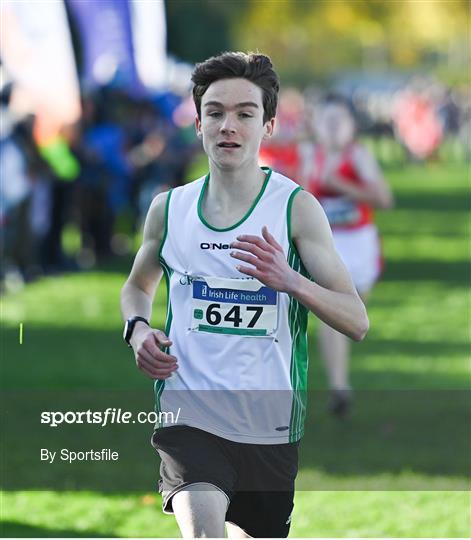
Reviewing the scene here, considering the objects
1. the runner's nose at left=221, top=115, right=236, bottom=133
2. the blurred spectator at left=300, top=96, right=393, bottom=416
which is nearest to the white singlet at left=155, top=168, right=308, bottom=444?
the runner's nose at left=221, top=115, right=236, bottom=133

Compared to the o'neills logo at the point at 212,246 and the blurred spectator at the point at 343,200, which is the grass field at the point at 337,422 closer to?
the blurred spectator at the point at 343,200

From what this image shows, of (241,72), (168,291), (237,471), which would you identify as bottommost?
(237,471)

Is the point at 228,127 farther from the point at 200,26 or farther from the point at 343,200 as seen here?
the point at 200,26

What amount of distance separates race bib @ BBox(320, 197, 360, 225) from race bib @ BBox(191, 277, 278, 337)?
17.3ft

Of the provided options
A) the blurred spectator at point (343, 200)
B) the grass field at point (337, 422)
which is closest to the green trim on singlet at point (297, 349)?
the grass field at point (337, 422)

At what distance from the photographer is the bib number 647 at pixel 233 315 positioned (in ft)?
15.0

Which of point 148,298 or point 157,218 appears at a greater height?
point 157,218

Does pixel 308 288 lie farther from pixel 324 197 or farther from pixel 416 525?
pixel 324 197

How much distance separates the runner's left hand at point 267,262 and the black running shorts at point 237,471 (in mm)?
589

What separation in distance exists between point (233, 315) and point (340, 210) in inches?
212

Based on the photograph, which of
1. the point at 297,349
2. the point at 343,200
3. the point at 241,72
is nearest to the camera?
the point at 241,72

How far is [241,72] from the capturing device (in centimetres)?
460

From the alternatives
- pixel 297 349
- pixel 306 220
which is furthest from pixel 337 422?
pixel 306 220

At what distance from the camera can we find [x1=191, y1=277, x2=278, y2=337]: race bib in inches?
179
